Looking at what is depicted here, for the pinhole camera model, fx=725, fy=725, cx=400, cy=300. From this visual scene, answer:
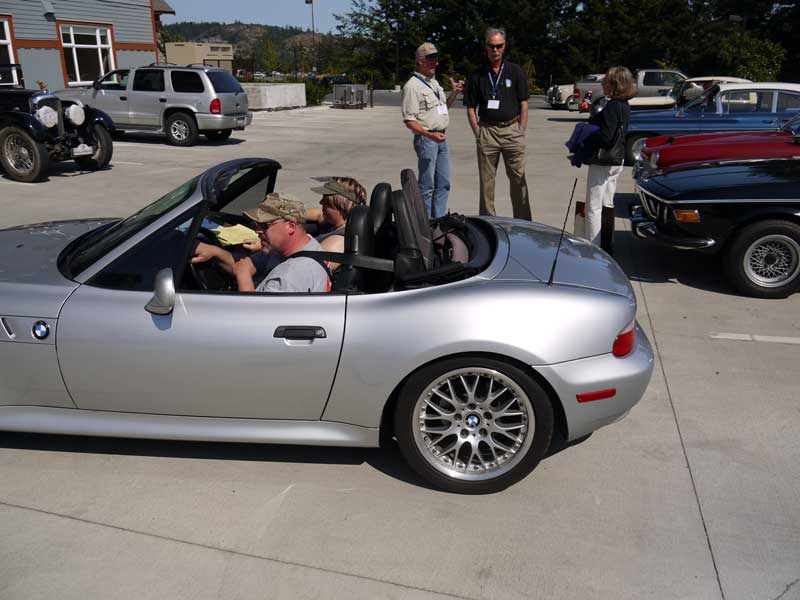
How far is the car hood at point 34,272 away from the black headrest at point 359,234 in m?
1.27

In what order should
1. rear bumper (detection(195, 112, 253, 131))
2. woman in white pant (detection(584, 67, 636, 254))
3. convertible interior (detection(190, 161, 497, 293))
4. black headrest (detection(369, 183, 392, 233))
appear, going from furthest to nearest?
1. rear bumper (detection(195, 112, 253, 131))
2. woman in white pant (detection(584, 67, 636, 254))
3. black headrest (detection(369, 183, 392, 233))
4. convertible interior (detection(190, 161, 497, 293))

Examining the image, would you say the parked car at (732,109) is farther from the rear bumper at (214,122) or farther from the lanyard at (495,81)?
the rear bumper at (214,122)

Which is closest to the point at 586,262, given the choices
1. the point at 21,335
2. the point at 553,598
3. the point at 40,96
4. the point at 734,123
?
the point at 553,598

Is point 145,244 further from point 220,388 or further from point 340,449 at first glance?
point 340,449

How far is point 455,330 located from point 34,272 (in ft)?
6.77

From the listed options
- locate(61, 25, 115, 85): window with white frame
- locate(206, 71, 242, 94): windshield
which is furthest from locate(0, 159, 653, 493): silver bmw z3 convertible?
locate(61, 25, 115, 85): window with white frame

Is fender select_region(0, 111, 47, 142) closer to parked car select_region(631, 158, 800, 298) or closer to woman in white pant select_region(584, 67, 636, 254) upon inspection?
woman in white pant select_region(584, 67, 636, 254)

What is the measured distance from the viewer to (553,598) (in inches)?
106

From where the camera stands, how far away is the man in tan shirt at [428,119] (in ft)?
23.8

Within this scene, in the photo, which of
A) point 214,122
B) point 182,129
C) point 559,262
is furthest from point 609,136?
point 182,129

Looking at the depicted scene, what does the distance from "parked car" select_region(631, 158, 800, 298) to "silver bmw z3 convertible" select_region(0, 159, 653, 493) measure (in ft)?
9.68

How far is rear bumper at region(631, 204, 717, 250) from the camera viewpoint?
600 centimetres

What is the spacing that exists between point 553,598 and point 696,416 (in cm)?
180

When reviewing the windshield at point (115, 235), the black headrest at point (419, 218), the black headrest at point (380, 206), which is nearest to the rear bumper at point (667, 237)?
the black headrest at point (419, 218)
